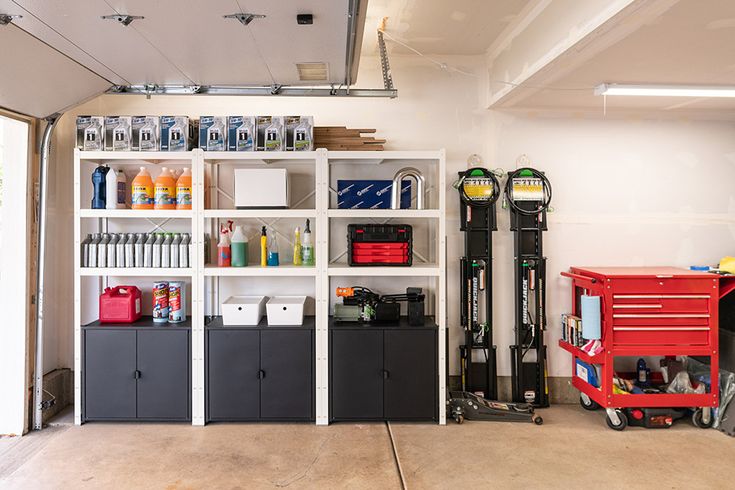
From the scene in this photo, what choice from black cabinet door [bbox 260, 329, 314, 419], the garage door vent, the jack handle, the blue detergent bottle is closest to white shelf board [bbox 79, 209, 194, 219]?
the blue detergent bottle

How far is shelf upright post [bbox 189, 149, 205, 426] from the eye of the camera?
150 inches

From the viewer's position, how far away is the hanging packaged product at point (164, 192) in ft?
12.7

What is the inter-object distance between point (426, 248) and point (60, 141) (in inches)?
130

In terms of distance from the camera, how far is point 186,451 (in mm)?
3398

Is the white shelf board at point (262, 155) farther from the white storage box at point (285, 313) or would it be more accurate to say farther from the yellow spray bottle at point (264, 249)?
the white storage box at point (285, 313)

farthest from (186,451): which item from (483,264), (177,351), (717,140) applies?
(717,140)

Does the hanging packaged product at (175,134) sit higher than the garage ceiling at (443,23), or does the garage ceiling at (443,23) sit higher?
the garage ceiling at (443,23)

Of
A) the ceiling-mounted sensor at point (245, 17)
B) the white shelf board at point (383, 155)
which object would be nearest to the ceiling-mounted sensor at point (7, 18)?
the ceiling-mounted sensor at point (245, 17)

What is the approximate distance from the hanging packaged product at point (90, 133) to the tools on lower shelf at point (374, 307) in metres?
2.21

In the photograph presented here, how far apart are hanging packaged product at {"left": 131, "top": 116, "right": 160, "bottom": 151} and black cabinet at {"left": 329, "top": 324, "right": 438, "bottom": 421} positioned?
79.7 inches

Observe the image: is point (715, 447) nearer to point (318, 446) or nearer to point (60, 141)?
point (318, 446)

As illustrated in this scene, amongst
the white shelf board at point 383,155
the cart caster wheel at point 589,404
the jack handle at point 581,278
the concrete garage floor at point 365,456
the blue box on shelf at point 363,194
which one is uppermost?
the white shelf board at point 383,155

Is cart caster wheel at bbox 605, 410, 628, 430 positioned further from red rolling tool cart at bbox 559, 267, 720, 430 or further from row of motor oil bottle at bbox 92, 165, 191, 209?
row of motor oil bottle at bbox 92, 165, 191, 209

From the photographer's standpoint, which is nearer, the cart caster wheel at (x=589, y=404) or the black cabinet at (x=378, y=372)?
the black cabinet at (x=378, y=372)
